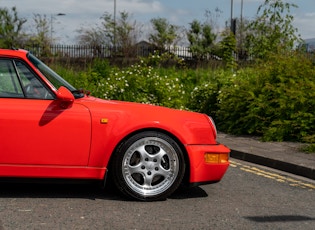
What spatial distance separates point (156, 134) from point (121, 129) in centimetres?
34

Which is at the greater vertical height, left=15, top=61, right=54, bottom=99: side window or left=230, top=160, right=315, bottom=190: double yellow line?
left=15, top=61, right=54, bottom=99: side window

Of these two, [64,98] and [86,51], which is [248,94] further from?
[86,51]

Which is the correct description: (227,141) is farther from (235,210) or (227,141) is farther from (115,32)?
(115,32)

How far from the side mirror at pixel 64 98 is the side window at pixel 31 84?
140 mm

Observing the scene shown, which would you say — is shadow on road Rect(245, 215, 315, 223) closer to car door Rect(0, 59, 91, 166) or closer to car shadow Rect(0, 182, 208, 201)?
car shadow Rect(0, 182, 208, 201)

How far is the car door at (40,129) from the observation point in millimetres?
4949

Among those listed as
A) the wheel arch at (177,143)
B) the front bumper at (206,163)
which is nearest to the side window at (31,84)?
the wheel arch at (177,143)

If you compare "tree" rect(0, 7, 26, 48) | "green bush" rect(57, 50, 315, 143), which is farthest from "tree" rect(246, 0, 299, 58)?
"tree" rect(0, 7, 26, 48)

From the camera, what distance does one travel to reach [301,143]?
30.9 ft

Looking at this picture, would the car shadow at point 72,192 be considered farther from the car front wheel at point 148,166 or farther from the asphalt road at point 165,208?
the car front wheel at point 148,166

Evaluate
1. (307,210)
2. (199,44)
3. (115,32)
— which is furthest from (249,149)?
(199,44)

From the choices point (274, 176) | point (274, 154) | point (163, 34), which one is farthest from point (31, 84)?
point (163, 34)

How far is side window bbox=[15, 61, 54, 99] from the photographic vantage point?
5.11 m

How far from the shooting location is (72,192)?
554cm
